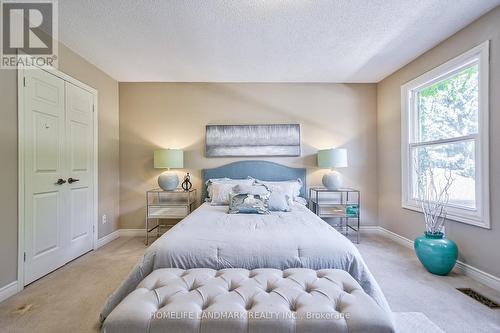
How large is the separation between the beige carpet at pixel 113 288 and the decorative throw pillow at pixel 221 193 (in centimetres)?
124

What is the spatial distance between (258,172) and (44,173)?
266cm

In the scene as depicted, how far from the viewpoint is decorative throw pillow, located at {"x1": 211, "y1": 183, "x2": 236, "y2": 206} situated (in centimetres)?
318

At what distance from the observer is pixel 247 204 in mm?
2695

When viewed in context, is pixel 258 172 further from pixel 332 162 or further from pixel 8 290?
pixel 8 290

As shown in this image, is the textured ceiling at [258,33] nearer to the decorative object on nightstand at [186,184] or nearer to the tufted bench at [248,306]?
the decorative object on nightstand at [186,184]

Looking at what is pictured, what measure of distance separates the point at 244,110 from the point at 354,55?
5.78 ft

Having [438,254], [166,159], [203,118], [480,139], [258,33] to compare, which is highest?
A: [258,33]

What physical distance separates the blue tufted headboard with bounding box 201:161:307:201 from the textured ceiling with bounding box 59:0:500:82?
1.41 meters

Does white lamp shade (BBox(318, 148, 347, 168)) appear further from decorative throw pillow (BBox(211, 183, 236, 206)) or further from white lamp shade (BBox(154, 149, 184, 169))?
white lamp shade (BBox(154, 149, 184, 169))

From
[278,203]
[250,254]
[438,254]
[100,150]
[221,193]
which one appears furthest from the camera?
[100,150]

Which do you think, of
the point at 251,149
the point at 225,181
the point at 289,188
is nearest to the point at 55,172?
the point at 225,181

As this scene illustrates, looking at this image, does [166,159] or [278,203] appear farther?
[166,159]

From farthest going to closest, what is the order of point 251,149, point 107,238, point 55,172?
1. point 251,149
2. point 107,238
3. point 55,172

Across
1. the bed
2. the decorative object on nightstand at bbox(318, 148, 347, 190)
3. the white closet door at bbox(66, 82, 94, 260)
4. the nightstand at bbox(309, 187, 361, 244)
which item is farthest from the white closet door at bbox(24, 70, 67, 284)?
the decorative object on nightstand at bbox(318, 148, 347, 190)
